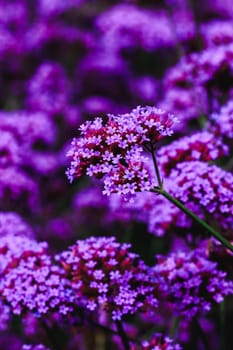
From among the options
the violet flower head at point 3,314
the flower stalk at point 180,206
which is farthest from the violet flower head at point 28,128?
the flower stalk at point 180,206

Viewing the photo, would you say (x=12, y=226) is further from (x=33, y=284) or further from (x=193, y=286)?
(x=193, y=286)

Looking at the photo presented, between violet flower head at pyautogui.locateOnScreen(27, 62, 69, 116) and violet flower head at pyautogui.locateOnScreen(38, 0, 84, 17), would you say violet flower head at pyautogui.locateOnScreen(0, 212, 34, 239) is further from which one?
violet flower head at pyautogui.locateOnScreen(38, 0, 84, 17)

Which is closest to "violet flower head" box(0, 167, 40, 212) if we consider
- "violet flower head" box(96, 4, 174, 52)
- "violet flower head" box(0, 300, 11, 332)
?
"violet flower head" box(0, 300, 11, 332)

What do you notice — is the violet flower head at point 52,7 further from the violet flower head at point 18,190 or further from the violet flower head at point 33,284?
the violet flower head at point 33,284

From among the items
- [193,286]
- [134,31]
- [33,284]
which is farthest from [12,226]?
[134,31]

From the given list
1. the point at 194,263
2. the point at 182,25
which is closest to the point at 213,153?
the point at 194,263

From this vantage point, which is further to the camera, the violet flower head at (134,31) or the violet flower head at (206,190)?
the violet flower head at (134,31)
